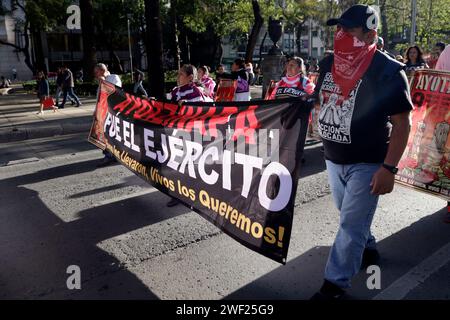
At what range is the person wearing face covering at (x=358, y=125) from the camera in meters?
2.70

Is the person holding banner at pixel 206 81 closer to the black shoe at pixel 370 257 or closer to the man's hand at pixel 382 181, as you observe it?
the black shoe at pixel 370 257

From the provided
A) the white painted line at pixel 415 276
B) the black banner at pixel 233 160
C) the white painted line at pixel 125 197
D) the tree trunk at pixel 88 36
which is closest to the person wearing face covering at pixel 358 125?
the black banner at pixel 233 160

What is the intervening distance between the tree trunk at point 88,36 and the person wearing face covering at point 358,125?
2024 centimetres

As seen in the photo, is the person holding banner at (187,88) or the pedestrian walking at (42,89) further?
the pedestrian walking at (42,89)

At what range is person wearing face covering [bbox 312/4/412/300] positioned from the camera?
106 inches

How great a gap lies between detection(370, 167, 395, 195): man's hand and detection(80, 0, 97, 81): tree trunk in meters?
20.8

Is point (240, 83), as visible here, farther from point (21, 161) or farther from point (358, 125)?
point (358, 125)

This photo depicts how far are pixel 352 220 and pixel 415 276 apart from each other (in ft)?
3.38

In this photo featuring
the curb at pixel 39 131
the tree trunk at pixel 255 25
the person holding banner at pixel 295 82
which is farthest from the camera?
the tree trunk at pixel 255 25

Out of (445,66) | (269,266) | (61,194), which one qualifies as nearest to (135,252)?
(269,266)

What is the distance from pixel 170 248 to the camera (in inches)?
160
